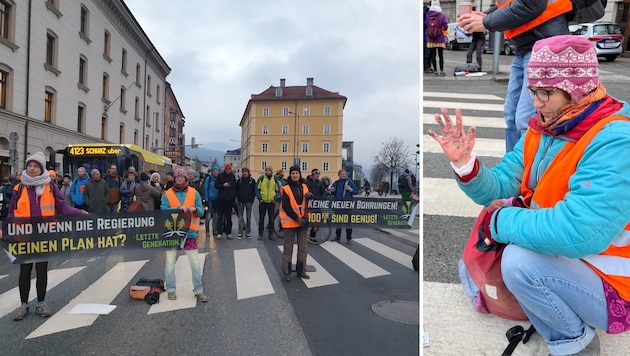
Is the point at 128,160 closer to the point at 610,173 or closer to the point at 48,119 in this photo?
the point at 48,119

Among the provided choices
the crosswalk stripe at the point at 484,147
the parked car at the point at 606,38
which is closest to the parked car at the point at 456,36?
the crosswalk stripe at the point at 484,147

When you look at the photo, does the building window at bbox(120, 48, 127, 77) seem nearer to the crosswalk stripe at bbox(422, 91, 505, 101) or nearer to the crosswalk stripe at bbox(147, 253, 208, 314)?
the crosswalk stripe at bbox(147, 253, 208, 314)

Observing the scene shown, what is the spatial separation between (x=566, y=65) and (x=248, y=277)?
1217 mm

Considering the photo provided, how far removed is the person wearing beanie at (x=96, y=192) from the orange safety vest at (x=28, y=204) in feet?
0.32

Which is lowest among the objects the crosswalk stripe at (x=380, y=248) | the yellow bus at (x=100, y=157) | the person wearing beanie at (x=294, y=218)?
the crosswalk stripe at (x=380, y=248)

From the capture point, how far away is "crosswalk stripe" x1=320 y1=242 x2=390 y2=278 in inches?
71.6

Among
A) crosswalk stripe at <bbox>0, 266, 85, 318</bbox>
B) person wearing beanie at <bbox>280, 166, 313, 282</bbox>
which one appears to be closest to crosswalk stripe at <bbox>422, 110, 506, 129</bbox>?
person wearing beanie at <bbox>280, 166, 313, 282</bbox>

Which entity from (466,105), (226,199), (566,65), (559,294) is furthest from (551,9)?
(466,105)

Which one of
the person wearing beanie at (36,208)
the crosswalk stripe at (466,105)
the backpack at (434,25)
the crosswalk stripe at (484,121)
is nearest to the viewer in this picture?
the person wearing beanie at (36,208)

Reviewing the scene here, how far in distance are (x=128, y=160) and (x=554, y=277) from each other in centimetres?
121

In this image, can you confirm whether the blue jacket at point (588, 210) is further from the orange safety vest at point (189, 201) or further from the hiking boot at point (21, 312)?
the hiking boot at point (21, 312)

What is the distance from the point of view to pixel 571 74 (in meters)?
0.86

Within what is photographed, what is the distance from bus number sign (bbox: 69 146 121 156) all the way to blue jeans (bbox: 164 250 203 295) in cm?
43

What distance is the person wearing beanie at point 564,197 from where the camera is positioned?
0.85 meters
